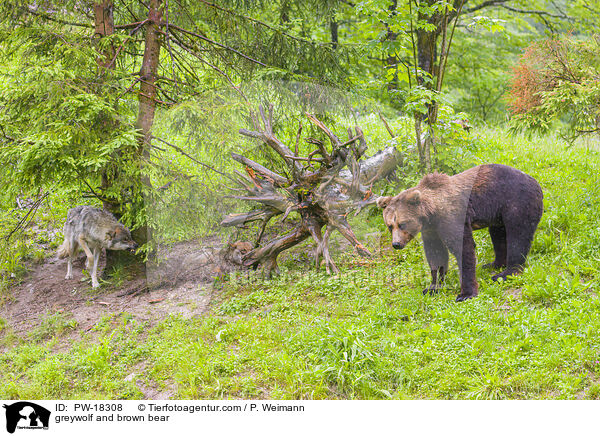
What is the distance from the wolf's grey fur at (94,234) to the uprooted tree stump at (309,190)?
6.36ft

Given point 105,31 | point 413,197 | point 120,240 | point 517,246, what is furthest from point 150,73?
point 517,246

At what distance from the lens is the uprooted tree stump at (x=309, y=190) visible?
7.04 m

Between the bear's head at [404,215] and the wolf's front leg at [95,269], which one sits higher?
the bear's head at [404,215]

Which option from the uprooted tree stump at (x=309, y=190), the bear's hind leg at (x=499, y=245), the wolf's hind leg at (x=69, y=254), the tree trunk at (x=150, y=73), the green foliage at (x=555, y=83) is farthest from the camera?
the wolf's hind leg at (x=69, y=254)

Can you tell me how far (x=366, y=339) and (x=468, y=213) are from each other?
1950 mm

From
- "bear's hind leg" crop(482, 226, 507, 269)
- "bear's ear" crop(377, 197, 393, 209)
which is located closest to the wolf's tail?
Result: "bear's ear" crop(377, 197, 393, 209)

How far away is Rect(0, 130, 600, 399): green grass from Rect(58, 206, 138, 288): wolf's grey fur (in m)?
1.30

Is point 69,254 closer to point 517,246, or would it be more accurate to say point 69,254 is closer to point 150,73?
point 150,73

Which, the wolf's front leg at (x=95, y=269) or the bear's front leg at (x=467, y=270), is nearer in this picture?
the bear's front leg at (x=467, y=270)

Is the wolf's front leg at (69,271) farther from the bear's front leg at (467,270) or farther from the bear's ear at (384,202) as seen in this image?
the bear's front leg at (467,270)

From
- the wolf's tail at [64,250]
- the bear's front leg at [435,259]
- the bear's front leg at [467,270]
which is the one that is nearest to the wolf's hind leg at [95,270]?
the wolf's tail at [64,250]

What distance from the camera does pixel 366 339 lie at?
5066 mm

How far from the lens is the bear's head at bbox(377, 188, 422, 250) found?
17.9 feet

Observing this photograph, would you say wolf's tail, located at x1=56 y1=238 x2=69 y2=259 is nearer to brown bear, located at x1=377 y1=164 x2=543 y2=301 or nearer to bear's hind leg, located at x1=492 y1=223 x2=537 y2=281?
brown bear, located at x1=377 y1=164 x2=543 y2=301
